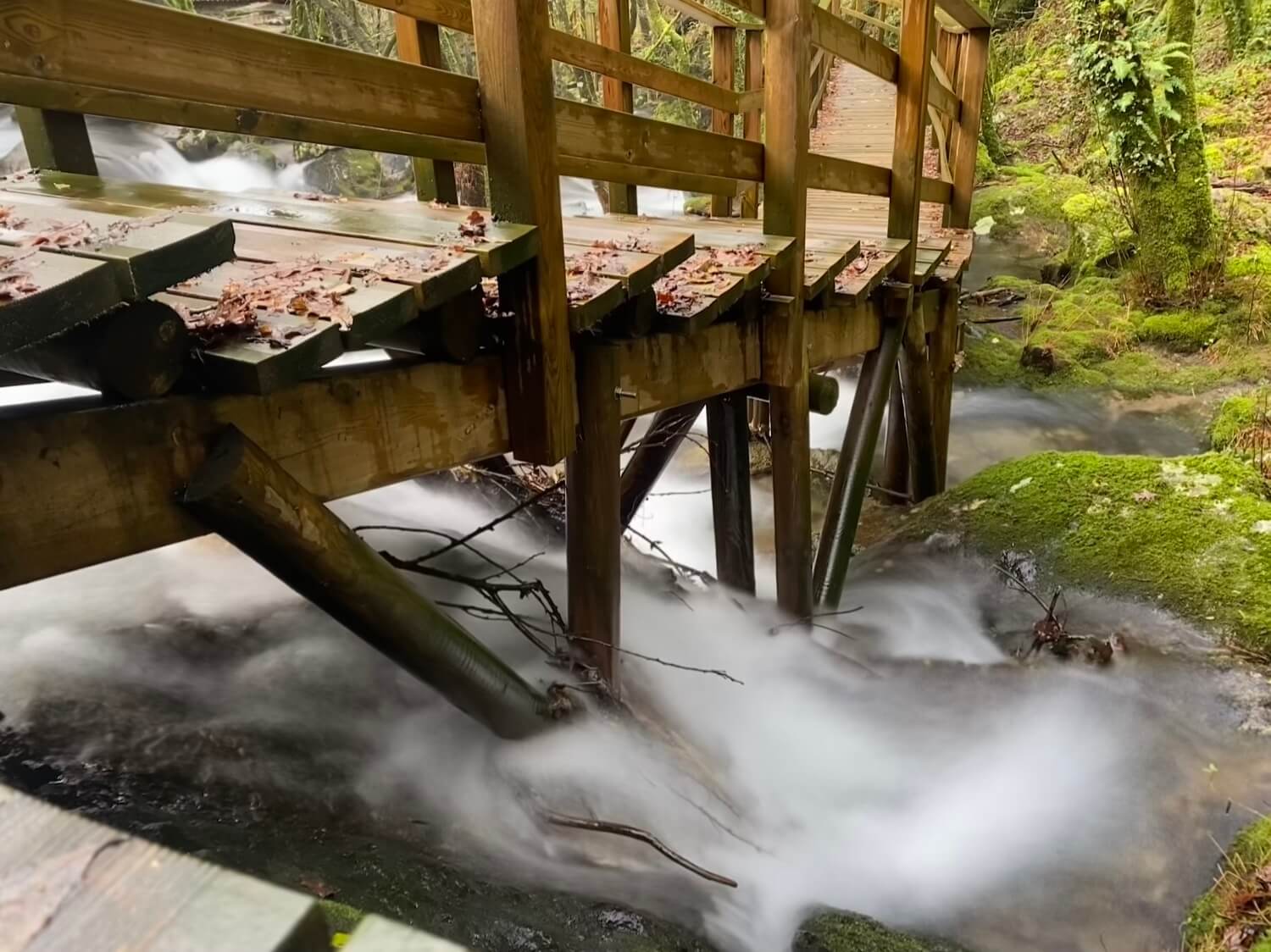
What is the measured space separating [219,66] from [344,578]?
4.14 ft

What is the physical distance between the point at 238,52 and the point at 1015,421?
31.0 ft

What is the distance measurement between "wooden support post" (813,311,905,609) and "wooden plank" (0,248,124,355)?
15.2 feet

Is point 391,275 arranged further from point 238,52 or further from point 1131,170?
point 1131,170

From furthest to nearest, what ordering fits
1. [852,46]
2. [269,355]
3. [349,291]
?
[852,46] → [349,291] → [269,355]

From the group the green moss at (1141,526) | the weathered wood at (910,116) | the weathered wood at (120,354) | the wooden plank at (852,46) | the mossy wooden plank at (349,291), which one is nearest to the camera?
the weathered wood at (120,354)

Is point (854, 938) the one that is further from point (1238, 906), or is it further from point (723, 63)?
point (723, 63)

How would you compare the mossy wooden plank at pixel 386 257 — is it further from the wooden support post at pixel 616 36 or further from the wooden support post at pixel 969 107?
the wooden support post at pixel 969 107

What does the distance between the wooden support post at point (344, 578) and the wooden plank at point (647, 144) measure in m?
1.42

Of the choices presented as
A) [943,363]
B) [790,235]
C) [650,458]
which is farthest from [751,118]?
[790,235]

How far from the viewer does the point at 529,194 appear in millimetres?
2361

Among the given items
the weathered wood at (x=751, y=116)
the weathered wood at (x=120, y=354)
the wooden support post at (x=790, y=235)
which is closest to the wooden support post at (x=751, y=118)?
the weathered wood at (x=751, y=116)

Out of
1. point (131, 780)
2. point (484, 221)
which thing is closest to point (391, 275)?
point (484, 221)

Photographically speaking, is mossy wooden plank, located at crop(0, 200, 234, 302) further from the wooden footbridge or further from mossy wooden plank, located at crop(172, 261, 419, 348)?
mossy wooden plank, located at crop(172, 261, 419, 348)

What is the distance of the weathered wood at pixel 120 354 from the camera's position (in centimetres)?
160
